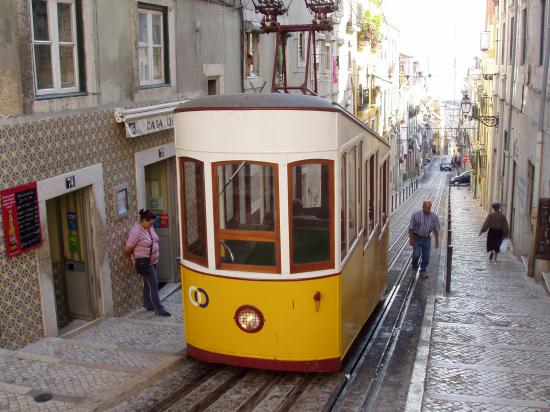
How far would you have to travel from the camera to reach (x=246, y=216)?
6113mm

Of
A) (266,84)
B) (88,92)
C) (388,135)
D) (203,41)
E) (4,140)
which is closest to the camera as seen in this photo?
(4,140)

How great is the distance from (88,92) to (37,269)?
2.27 metres

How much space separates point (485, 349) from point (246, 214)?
10.5ft

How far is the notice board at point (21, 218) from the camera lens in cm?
661

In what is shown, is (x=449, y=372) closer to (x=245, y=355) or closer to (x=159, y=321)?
(x=245, y=355)

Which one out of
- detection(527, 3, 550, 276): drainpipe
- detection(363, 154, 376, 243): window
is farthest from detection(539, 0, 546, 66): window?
detection(363, 154, 376, 243): window

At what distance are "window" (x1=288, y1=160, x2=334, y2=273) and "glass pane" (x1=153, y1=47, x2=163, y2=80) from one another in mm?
4969

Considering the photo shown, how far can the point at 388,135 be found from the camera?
42.5m

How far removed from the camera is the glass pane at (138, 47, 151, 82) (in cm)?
966

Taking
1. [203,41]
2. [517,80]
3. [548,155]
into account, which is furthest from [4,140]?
[517,80]

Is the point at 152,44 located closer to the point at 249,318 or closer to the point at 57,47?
the point at 57,47

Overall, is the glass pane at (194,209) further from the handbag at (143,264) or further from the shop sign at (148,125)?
the shop sign at (148,125)

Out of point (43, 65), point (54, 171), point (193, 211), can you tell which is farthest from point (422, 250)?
point (43, 65)

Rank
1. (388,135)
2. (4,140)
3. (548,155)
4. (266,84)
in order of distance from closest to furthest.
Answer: (4,140)
(548,155)
(266,84)
(388,135)
